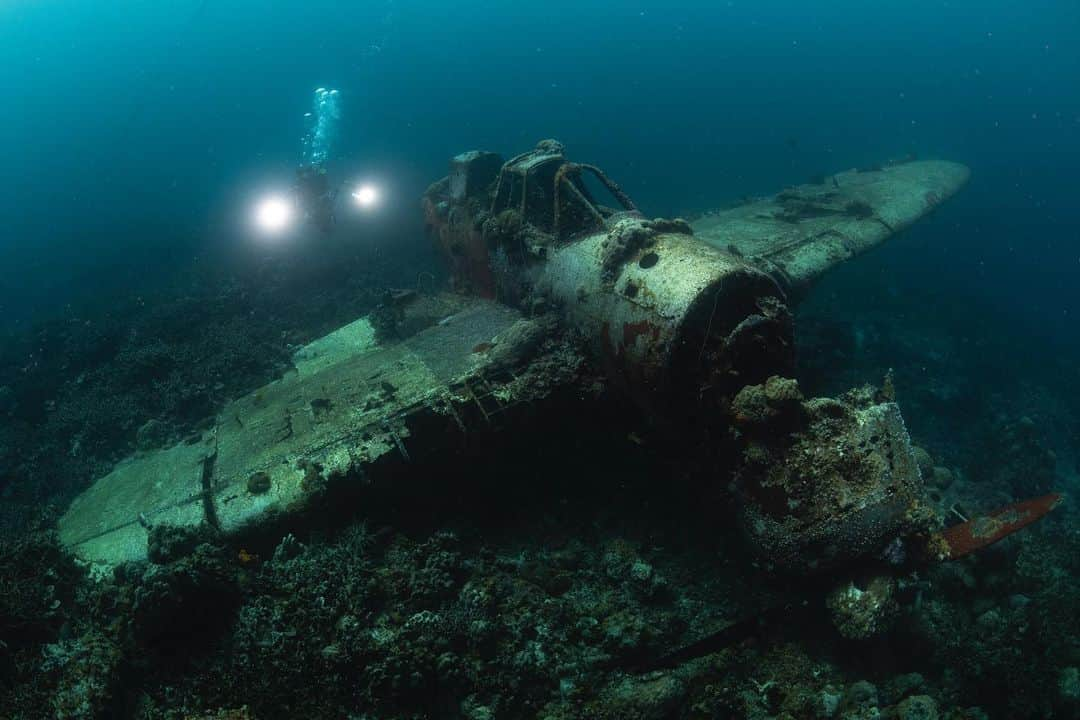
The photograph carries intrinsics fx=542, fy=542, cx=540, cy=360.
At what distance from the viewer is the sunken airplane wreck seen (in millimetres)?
4688

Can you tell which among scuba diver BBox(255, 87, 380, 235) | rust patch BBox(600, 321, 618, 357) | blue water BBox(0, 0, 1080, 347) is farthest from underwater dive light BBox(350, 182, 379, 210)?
rust patch BBox(600, 321, 618, 357)

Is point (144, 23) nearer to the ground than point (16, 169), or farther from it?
farther from it

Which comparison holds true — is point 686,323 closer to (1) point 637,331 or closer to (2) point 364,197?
(1) point 637,331

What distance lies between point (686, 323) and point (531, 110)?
3018 inches

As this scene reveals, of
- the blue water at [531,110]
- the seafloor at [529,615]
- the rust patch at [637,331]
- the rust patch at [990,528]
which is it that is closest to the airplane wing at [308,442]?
the seafloor at [529,615]

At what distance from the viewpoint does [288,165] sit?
2621 inches

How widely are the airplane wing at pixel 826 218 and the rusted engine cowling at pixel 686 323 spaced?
2.92 meters

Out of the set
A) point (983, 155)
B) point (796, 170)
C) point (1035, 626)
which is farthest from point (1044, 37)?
point (1035, 626)

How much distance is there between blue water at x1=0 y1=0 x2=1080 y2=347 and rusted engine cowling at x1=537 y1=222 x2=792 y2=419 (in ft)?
53.7

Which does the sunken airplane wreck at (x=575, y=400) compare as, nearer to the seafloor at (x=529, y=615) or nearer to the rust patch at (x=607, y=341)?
the rust patch at (x=607, y=341)

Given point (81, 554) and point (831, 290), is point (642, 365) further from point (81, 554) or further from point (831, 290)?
point (831, 290)

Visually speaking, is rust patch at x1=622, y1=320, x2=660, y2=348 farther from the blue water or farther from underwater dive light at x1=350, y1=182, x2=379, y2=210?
underwater dive light at x1=350, y1=182, x2=379, y2=210

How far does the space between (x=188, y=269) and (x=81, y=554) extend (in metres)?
20.3

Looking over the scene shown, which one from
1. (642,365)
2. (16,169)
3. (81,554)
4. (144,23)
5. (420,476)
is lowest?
(16,169)
